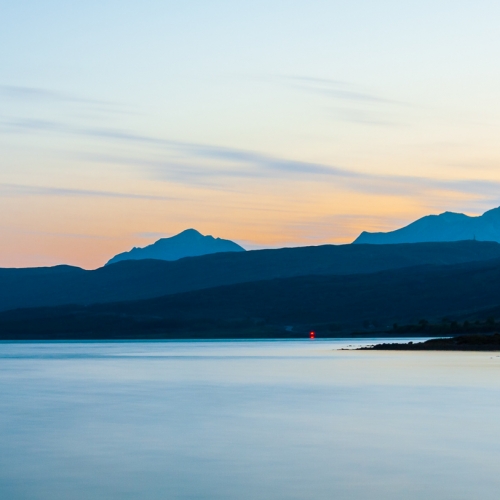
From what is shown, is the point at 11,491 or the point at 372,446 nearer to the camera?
the point at 11,491

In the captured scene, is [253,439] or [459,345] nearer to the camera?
[253,439]

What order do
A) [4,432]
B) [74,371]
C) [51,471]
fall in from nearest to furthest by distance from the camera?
[51,471] < [4,432] < [74,371]

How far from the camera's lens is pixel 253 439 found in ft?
105

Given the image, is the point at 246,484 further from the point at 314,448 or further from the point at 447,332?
the point at 447,332

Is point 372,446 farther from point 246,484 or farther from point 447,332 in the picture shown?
point 447,332

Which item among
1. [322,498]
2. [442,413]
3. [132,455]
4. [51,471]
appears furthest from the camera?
[442,413]

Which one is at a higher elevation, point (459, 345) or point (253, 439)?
point (459, 345)

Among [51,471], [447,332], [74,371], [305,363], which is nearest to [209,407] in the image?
[51,471]

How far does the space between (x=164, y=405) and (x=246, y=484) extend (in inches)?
796

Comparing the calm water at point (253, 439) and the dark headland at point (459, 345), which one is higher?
the dark headland at point (459, 345)

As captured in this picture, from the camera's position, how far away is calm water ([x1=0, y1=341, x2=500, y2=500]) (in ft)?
78.1

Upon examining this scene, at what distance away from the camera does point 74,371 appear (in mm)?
74188

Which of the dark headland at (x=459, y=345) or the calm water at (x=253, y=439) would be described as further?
the dark headland at (x=459, y=345)

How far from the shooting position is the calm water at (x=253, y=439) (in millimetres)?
23797
